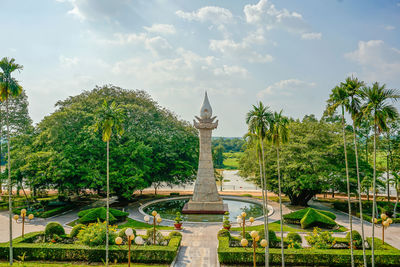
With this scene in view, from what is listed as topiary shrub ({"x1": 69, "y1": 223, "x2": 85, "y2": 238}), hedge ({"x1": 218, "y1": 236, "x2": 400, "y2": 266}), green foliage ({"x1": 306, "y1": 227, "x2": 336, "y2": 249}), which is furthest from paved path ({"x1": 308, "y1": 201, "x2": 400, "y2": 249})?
topiary shrub ({"x1": 69, "y1": 223, "x2": 85, "y2": 238})

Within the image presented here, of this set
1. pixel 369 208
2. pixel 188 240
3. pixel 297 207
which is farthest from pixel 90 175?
pixel 369 208

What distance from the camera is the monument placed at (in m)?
28.9

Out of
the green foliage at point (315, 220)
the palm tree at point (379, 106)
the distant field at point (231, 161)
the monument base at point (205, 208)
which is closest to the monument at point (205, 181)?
the monument base at point (205, 208)

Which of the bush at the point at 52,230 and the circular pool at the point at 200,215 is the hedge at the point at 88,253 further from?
the circular pool at the point at 200,215

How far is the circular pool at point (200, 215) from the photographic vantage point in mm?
27077

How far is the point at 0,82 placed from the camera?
15469 mm

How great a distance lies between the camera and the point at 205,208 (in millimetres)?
29000

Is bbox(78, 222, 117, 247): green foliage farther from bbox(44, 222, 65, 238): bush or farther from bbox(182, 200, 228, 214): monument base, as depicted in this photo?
bbox(182, 200, 228, 214): monument base

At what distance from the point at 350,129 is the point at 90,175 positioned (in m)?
32.1

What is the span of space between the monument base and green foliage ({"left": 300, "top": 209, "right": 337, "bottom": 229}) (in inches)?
326

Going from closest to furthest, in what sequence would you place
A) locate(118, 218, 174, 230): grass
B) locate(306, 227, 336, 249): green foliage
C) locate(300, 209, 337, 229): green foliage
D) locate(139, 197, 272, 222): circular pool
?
locate(306, 227, 336, 249): green foliage, locate(300, 209, 337, 229): green foliage, locate(118, 218, 174, 230): grass, locate(139, 197, 272, 222): circular pool

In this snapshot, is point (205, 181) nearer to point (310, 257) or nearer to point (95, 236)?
point (95, 236)

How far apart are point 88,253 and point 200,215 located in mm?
13380

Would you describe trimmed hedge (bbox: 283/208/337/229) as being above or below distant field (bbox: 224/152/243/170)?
below
